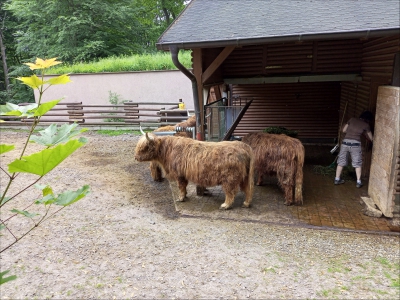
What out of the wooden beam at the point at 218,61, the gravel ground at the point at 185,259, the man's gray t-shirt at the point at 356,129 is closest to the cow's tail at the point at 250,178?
the gravel ground at the point at 185,259

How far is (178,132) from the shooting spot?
8234 millimetres

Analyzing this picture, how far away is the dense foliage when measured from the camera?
820 inches

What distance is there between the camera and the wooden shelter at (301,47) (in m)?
5.01

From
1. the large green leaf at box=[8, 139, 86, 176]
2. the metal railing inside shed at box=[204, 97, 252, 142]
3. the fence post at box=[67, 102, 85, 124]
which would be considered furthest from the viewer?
the fence post at box=[67, 102, 85, 124]

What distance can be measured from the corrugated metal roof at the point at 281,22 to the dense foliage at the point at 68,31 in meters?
16.4

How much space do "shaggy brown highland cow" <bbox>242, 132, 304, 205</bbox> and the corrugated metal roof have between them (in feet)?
6.35

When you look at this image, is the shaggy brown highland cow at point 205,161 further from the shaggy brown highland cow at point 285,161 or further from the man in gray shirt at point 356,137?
the man in gray shirt at point 356,137

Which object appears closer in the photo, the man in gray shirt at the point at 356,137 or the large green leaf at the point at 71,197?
the large green leaf at the point at 71,197

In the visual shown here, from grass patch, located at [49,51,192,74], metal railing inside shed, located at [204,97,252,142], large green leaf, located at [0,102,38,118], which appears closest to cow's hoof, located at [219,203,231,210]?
metal railing inside shed, located at [204,97,252,142]

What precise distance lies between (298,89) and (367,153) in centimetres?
451

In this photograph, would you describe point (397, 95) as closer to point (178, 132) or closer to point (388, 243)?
point (388, 243)

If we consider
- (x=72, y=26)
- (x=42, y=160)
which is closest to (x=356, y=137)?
(x=42, y=160)

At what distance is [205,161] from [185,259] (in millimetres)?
1906

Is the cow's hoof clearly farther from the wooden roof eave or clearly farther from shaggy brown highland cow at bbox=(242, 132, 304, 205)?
the wooden roof eave
